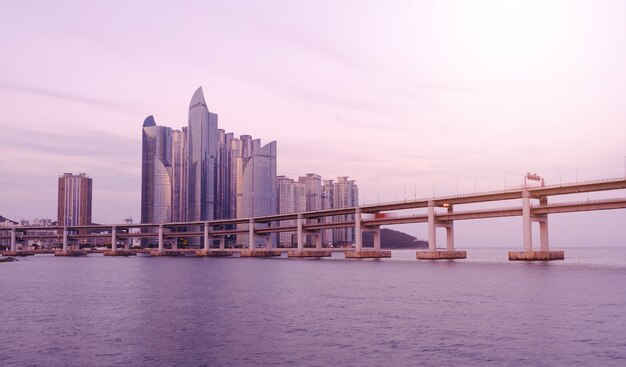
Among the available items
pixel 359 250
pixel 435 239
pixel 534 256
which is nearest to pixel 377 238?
pixel 359 250

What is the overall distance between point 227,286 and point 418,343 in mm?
46188

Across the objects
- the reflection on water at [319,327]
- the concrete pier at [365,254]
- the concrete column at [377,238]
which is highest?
the concrete column at [377,238]

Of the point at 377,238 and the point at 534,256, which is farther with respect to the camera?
the point at 377,238

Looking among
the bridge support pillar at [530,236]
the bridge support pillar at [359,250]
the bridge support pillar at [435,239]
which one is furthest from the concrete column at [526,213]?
the bridge support pillar at [359,250]

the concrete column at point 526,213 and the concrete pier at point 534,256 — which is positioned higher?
the concrete column at point 526,213

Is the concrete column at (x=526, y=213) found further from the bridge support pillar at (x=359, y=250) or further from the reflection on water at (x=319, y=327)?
the bridge support pillar at (x=359, y=250)

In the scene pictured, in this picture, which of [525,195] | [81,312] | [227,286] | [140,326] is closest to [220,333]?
[140,326]

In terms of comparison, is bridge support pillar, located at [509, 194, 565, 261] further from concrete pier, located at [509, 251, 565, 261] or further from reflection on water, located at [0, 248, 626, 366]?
reflection on water, located at [0, 248, 626, 366]

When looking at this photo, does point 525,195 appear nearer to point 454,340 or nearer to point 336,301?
point 336,301

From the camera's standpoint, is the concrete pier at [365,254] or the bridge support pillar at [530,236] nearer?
the bridge support pillar at [530,236]

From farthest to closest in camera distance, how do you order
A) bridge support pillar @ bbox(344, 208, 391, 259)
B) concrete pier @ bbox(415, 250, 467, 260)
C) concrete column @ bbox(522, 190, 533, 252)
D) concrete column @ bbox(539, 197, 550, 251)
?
bridge support pillar @ bbox(344, 208, 391, 259), concrete pier @ bbox(415, 250, 467, 260), concrete column @ bbox(539, 197, 550, 251), concrete column @ bbox(522, 190, 533, 252)

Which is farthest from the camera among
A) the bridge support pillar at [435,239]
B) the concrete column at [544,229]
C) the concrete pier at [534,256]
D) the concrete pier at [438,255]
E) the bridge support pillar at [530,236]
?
the concrete pier at [438,255]

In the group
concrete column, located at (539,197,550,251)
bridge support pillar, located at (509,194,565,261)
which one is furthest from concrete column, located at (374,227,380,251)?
concrete column, located at (539,197,550,251)

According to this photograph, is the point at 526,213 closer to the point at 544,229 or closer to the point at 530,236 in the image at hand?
the point at 530,236
